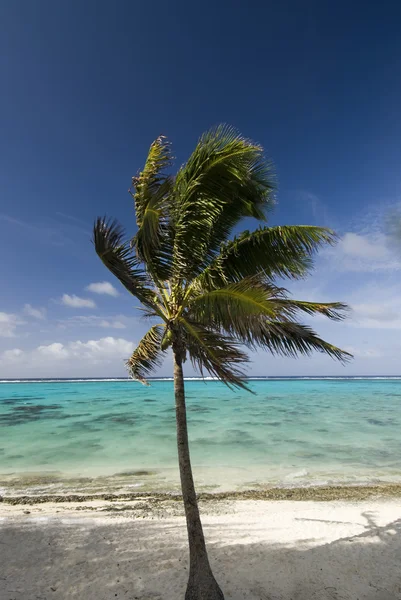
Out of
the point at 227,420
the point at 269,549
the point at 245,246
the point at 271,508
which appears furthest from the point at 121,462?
the point at 227,420

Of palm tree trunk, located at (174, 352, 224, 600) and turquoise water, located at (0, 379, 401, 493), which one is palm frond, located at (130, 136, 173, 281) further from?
turquoise water, located at (0, 379, 401, 493)

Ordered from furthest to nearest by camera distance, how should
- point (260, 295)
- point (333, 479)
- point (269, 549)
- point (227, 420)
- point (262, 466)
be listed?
point (227, 420), point (262, 466), point (333, 479), point (269, 549), point (260, 295)

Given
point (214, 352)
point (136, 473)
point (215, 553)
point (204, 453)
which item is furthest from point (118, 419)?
point (214, 352)

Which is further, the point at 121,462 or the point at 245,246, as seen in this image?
the point at 121,462

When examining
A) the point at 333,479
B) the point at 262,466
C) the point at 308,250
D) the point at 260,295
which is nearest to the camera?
the point at 260,295

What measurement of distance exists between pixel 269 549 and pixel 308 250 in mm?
5030

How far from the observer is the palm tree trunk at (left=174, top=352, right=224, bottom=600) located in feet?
13.8

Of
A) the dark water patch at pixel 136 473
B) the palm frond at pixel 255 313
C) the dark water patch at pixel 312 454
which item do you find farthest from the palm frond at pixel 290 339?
the dark water patch at pixel 312 454

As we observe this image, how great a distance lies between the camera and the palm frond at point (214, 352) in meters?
4.08

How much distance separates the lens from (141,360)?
6410mm

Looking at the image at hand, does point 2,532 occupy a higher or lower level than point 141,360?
lower

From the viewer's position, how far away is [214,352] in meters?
4.17

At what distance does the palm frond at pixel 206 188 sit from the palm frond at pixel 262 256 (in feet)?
1.06

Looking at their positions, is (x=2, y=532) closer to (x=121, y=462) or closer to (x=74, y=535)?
(x=74, y=535)
